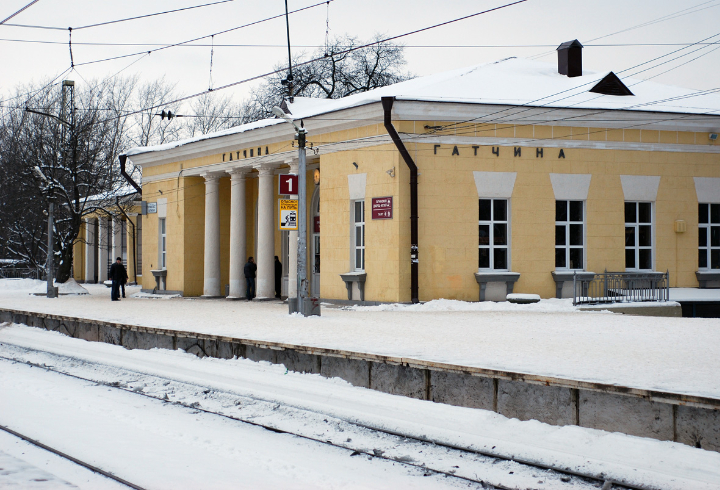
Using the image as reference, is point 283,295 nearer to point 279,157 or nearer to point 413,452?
point 279,157

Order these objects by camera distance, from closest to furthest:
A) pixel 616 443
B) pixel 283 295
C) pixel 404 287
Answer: pixel 616 443
pixel 404 287
pixel 283 295

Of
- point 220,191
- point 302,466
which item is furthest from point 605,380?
point 220,191

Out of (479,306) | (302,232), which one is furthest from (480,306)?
(302,232)

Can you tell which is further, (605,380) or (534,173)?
(534,173)

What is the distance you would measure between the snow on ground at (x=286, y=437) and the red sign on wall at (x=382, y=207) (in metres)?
8.89

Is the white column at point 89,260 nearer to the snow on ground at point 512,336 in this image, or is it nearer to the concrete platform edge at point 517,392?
the snow on ground at point 512,336

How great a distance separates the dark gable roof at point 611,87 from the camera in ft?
71.4

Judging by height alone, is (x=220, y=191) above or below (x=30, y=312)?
above

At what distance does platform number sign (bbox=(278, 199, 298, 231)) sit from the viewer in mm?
17672

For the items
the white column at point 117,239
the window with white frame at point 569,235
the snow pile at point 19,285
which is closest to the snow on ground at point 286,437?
the window with white frame at point 569,235

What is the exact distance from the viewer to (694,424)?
6.57 metres

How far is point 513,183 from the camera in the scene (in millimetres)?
20188

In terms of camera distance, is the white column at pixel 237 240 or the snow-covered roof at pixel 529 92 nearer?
the snow-covered roof at pixel 529 92

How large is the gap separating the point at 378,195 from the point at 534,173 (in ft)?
14.5
